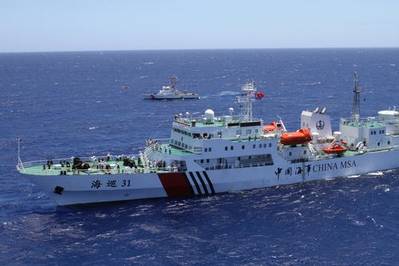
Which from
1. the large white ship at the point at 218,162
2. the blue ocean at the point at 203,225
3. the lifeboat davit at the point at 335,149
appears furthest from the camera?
the lifeboat davit at the point at 335,149

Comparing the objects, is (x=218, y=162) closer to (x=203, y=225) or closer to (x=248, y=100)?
(x=248, y=100)

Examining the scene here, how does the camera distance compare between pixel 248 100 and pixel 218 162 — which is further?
pixel 248 100

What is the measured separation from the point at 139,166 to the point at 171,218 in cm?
850

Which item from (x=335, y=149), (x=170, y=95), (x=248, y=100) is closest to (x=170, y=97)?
(x=170, y=95)

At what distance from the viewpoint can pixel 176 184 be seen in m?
56.0

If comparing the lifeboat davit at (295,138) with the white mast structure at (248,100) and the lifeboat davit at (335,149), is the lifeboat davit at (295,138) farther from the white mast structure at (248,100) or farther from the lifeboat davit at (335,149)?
the white mast structure at (248,100)

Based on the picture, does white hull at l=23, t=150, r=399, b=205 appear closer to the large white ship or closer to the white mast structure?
the large white ship

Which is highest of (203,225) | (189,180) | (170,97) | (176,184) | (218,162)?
(170,97)

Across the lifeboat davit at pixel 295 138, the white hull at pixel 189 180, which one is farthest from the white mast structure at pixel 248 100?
the white hull at pixel 189 180

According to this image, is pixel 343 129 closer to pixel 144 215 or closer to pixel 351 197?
pixel 351 197

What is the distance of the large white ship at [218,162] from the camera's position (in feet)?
177

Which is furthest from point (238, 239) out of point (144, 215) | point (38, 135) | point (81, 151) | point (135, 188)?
point (38, 135)

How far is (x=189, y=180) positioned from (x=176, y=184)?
1.37 meters

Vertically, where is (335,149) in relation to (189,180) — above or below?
above
